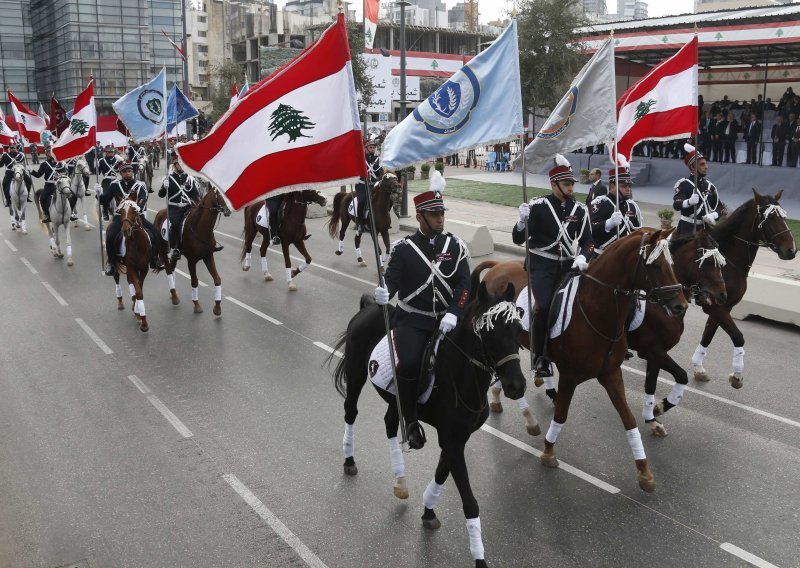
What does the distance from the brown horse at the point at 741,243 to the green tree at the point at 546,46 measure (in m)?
23.8

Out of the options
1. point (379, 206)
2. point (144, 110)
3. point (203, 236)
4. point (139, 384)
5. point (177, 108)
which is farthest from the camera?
point (177, 108)

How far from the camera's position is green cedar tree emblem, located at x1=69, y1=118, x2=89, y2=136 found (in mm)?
15898

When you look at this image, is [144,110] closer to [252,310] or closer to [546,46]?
[252,310]

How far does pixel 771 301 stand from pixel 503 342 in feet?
30.0

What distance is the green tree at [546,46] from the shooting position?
31.7m

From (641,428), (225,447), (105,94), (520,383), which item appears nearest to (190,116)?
(225,447)

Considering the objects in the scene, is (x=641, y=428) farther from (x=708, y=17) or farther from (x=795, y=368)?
(x=708, y=17)

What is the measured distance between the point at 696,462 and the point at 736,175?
2245cm

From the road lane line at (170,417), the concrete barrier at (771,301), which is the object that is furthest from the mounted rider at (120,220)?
the concrete barrier at (771,301)

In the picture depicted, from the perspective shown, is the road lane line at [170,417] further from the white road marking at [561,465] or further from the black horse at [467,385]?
the white road marking at [561,465]

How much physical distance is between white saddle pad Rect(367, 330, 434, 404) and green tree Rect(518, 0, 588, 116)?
90.5ft

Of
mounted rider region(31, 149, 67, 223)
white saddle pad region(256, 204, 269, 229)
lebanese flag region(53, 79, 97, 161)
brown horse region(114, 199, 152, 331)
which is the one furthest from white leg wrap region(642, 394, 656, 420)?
mounted rider region(31, 149, 67, 223)

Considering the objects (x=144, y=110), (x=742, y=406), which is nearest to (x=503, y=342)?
(x=742, y=406)

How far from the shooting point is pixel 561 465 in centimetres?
753
